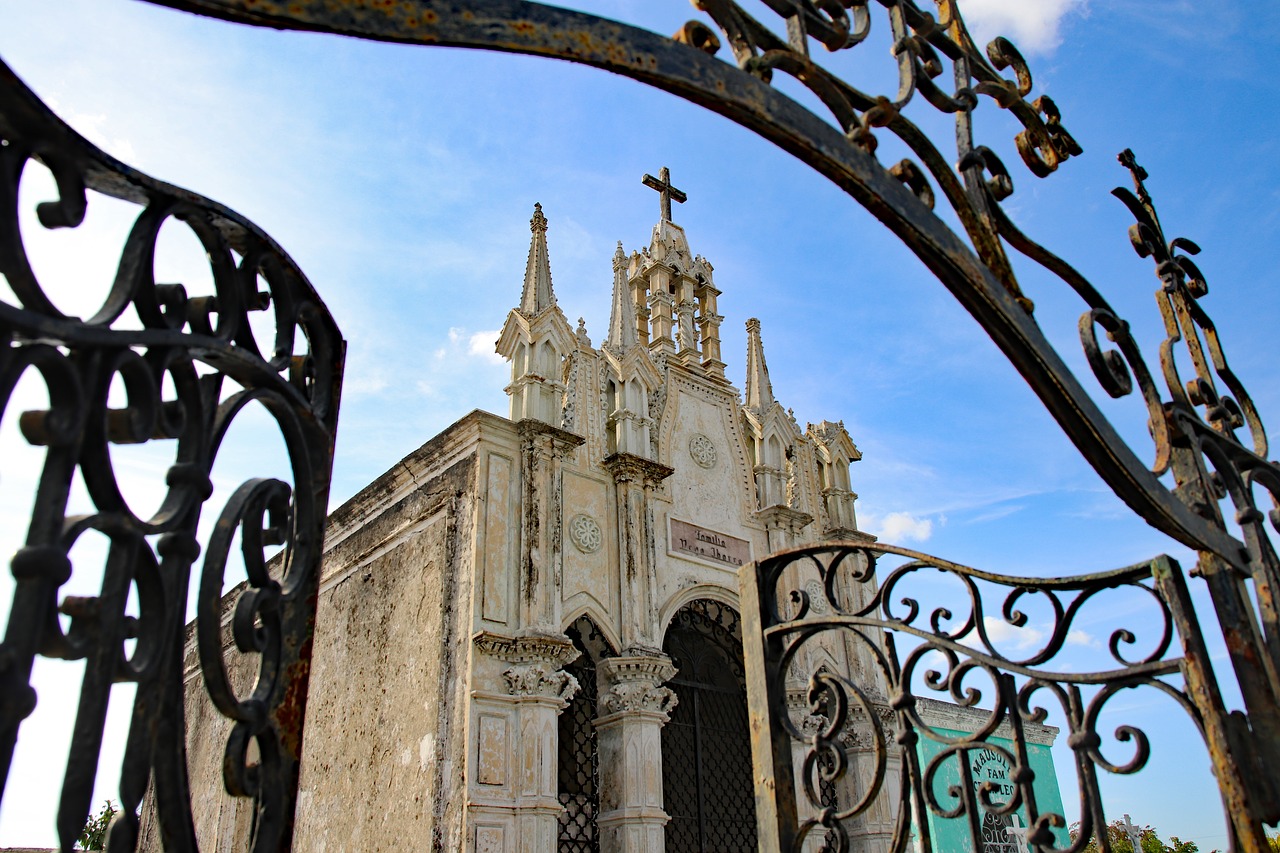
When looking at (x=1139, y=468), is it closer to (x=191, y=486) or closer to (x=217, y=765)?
(x=191, y=486)

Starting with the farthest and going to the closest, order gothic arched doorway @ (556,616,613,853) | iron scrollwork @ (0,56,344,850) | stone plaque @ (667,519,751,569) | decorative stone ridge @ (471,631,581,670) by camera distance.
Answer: stone plaque @ (667,519,751,569) → gothic arched doorway @ (556,616,613,853) → decorative stone ridge @ (471,631,581,670) → iron scrollwork @ (0,56,344,850)

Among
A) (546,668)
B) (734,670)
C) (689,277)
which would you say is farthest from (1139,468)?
(689,277)

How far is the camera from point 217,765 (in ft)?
51.4

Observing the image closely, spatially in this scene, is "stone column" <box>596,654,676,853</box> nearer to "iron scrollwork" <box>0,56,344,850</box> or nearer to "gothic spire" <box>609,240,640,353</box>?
"gothic spire" <box>609,240,640,353</box>

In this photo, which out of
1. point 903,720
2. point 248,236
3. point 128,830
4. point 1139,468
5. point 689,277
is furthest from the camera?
point 689,277

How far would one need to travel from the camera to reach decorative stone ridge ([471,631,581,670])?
1084cm

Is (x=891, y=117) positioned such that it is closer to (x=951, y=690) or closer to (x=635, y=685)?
(x=951, y=690)

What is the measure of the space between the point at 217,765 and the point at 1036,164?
16406mm

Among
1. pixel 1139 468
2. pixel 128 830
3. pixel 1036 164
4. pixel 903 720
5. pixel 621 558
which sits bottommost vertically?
pixel 128 830

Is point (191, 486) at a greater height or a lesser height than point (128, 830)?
greater

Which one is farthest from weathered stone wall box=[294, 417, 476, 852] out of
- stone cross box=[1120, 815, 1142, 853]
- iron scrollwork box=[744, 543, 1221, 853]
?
stone cross box=[1120, 815, 1142, 853]

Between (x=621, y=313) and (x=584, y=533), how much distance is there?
4.20 metres

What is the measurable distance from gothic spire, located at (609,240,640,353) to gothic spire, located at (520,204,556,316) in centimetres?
141

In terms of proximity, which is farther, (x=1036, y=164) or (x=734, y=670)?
(x=734, y=670)
